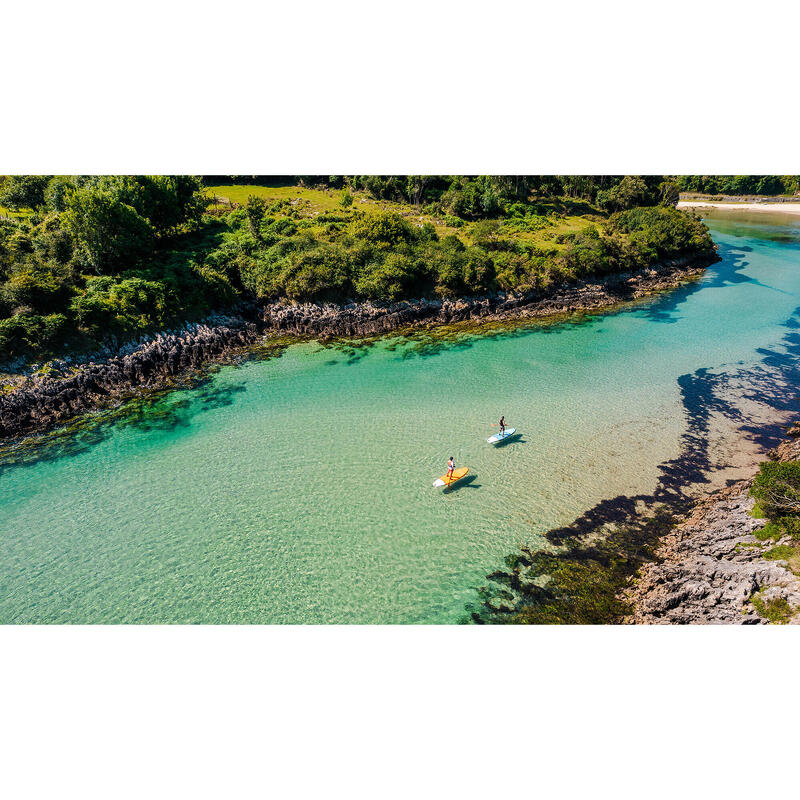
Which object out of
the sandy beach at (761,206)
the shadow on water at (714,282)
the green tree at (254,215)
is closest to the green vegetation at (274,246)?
the green tree at (254,215)

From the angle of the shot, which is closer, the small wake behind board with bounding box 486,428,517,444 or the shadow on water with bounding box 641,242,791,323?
the small wake behind board with bounding box 486,428,517,444

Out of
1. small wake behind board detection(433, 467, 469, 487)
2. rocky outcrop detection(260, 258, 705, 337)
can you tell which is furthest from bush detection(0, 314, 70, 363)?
small wake behind board detection(433, 467, 469, 487)

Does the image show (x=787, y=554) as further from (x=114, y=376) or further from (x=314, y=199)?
(x=314, y=199)

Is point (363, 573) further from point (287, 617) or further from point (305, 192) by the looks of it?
point (305, 192)

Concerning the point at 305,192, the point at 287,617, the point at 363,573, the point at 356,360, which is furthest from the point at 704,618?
the point at 305,192

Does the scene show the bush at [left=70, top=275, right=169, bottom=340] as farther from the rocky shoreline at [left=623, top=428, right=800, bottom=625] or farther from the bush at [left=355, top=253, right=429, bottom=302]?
the rocky shoreline at [left=623, top=428, right=800, bottom=625]
